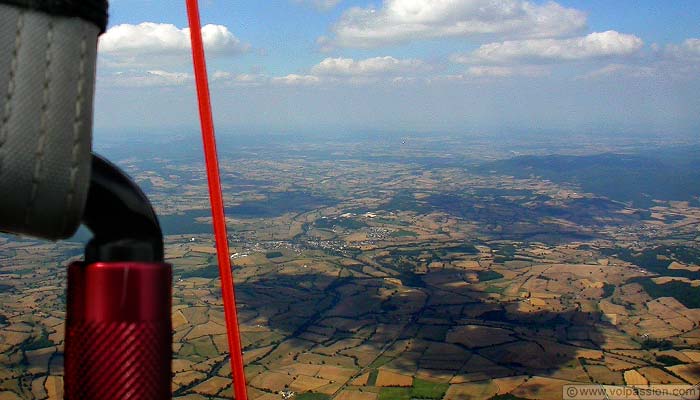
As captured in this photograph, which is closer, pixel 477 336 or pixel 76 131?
pixel 76 131

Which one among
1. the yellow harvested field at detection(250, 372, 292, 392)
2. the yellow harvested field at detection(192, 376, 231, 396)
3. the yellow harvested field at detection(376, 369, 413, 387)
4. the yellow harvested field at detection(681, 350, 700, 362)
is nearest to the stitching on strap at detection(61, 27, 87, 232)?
the yellow harvested field at detection(192, 376, 231, 396)

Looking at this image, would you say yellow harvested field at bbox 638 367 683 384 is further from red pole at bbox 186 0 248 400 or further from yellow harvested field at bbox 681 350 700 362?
red pole at bbox 186 0 248 400

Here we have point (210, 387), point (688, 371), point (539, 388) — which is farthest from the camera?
point (688, 371)

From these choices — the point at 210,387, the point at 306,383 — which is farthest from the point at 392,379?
the point at 210,387

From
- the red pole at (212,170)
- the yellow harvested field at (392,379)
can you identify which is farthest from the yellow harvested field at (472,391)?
the red pole at (212,170)

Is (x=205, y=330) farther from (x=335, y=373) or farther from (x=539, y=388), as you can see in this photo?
(x=539, y=388)

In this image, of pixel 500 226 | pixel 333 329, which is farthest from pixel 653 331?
pixel 500 226

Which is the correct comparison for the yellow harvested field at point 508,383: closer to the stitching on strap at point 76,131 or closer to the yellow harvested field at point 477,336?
the yellow harvested field at point 477,336
